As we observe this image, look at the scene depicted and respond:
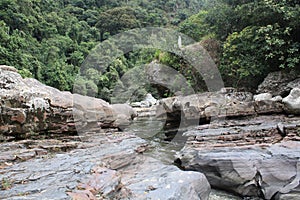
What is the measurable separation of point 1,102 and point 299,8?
325 inches

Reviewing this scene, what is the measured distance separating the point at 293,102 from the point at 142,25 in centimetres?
3401

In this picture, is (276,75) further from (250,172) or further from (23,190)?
(23,190)

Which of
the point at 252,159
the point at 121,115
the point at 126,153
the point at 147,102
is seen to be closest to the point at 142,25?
the point at 147,102

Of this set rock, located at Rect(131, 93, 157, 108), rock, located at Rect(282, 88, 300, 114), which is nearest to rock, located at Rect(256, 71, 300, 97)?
rock, located at Rect(282, 88, 300, 114)

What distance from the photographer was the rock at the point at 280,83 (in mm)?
7445

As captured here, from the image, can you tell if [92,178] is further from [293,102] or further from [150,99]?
[150,99]

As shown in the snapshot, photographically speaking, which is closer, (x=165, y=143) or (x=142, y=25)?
(x=165, y=143)

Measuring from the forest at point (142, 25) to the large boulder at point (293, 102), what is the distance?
1.38 metres

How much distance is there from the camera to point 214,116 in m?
8.20

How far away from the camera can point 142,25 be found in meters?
37.7

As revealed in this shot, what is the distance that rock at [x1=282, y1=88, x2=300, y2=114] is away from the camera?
20.2 ft

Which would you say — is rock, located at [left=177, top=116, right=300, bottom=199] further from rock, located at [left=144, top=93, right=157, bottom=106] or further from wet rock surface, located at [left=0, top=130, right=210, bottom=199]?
rock, located at [left=144, top=93, right=157, bottom=106]

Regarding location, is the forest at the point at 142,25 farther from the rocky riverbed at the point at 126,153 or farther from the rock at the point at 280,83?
the rocky riverbed at the point at 126,153

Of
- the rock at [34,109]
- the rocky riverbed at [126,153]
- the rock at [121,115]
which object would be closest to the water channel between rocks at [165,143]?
the rocky riverbed at [126,153]
